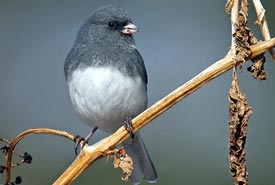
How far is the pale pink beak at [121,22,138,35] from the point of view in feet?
9.30

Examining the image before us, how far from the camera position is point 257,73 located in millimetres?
1486

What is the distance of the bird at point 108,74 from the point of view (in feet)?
8.71

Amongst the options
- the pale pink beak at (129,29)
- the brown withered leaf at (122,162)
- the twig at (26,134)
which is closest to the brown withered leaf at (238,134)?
the brown withered leaf at (122,162)

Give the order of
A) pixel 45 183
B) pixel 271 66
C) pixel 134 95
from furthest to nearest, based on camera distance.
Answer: pixel 271 66, pixel 45 183, pixel 134 95

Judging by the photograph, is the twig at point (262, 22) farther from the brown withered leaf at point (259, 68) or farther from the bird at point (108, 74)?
the bird at point (108, 74)

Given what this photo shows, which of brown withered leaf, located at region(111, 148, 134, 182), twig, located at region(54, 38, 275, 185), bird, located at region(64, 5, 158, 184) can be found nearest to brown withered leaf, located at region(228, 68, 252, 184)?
twig, located at region(54, 38, 275, 185)

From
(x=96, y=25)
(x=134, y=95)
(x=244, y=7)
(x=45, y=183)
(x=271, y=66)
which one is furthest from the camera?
(x=271, y=66)

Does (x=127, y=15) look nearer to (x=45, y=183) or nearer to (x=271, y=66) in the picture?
(x=45, y=183)

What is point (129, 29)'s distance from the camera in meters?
2.86

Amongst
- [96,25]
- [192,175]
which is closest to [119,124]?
[96,25]

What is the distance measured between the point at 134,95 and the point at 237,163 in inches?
52.2

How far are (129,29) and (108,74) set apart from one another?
1.09ft

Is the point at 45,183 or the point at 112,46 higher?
the point at 112,46

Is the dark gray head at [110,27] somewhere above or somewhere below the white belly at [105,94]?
above
